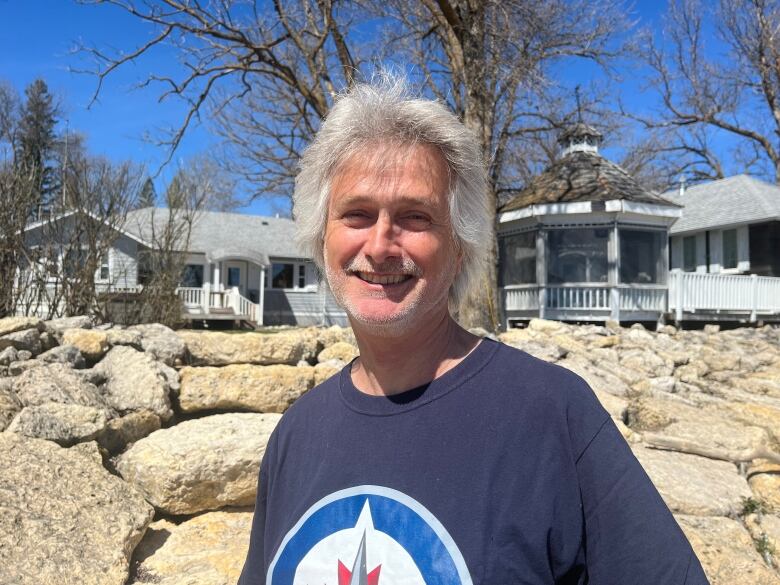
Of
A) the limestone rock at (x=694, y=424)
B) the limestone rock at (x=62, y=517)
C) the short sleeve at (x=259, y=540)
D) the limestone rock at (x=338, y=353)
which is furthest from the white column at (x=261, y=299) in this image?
the short sleeve at (x=259, y=540)

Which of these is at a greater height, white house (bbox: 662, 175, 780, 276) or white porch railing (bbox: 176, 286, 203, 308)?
white house (bbox: 662, 175, 780, 276)

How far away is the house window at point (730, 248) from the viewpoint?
21047 mm

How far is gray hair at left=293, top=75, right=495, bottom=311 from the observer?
1589 mm

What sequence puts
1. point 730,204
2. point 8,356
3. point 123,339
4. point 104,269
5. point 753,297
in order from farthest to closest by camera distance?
point 730,204, point 753,297, point 104,269, point 123,339, point 8,356

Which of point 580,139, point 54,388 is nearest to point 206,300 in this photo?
point 580,139

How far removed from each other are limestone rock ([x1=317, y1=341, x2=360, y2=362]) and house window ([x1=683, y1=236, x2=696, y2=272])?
65.5 feet

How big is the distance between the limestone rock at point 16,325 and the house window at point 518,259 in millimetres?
14033

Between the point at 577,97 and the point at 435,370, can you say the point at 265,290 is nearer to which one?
the point at 577,97

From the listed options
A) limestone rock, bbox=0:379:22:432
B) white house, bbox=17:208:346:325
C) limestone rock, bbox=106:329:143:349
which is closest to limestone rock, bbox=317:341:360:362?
limestone rock, bbox=106:329:143:349

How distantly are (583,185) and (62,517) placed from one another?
16149 millimetres

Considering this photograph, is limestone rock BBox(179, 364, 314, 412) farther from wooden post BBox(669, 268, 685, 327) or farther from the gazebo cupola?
the gazebo cupola

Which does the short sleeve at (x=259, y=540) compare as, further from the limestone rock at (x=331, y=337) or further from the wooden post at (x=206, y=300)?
the wooden post at (x=206, y=300)

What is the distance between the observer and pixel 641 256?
16.4 metres

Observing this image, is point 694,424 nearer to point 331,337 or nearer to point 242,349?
point 331,337
